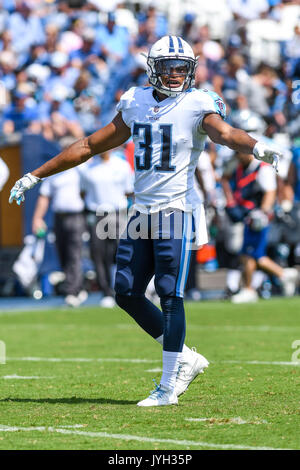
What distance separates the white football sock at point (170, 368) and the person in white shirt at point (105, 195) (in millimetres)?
7570

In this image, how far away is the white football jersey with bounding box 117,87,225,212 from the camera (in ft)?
18.6

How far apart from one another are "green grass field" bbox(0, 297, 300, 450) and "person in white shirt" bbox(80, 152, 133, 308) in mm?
2223

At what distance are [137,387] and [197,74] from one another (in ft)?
25.9

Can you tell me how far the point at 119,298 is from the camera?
230 inches

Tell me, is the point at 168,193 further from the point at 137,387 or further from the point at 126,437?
Result: the point at 126,437

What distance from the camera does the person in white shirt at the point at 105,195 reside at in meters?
13.1

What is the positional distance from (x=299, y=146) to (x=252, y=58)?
17.6 feet

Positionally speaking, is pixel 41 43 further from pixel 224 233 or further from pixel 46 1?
pixel 224 233

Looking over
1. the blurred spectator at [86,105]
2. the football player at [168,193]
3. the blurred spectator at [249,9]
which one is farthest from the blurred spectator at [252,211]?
the blurred spectator at [249,9]

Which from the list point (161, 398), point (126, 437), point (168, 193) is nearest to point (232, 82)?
point (168, 193)

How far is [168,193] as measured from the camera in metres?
5.71

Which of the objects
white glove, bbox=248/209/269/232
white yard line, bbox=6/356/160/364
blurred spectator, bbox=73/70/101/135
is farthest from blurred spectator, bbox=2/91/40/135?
white yard line, bbox=6/356/160/364

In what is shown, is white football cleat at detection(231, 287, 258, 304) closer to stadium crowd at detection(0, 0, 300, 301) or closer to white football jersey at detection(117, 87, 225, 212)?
stadium crowd at detection(0, 0, 300, 301)

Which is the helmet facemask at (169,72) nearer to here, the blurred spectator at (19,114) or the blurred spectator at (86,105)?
Answer: the blurred spectator at (86,105)
